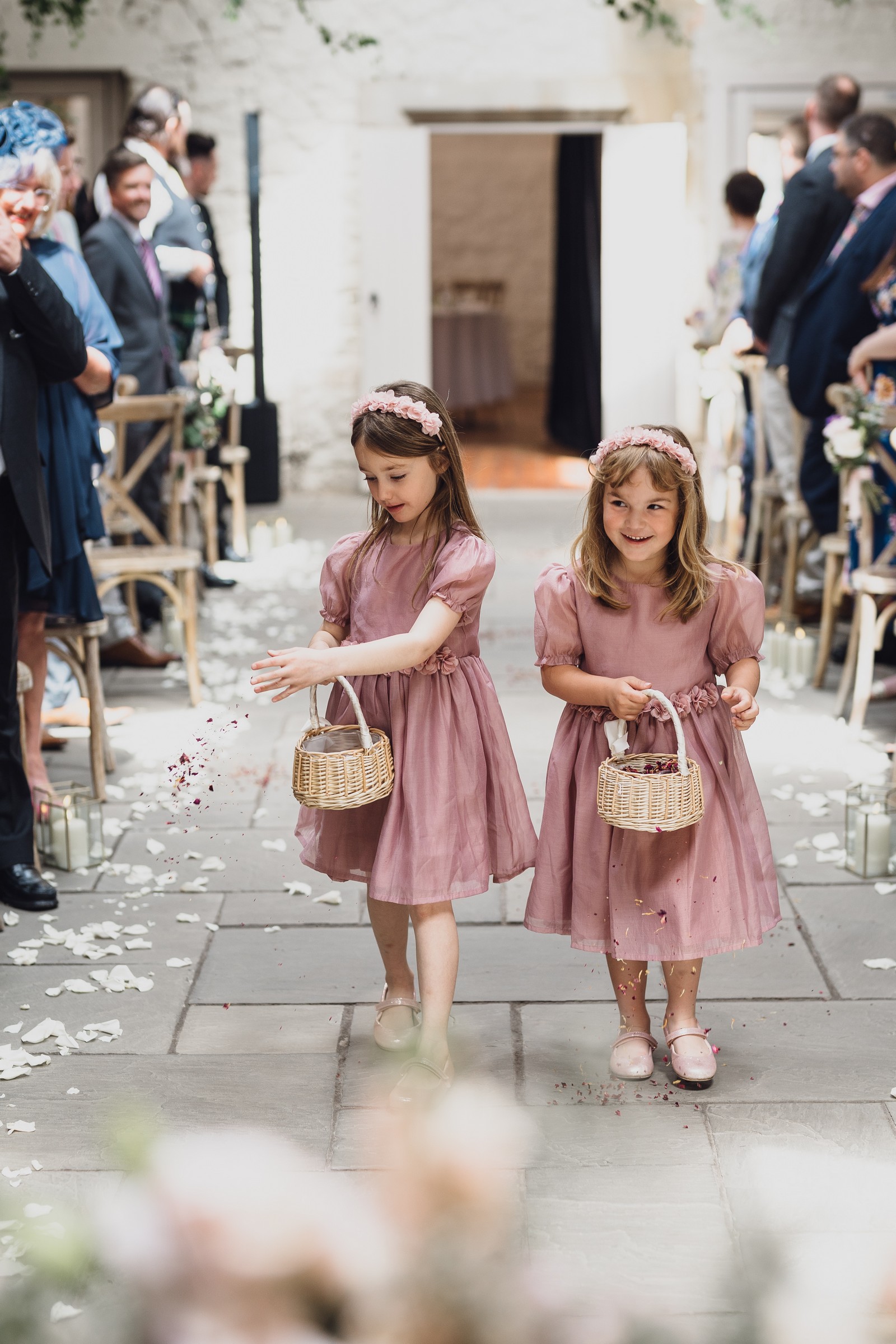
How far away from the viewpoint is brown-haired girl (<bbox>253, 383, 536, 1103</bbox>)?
7.37 feet

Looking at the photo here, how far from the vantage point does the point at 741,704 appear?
7.22 feet

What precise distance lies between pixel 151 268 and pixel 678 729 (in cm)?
374

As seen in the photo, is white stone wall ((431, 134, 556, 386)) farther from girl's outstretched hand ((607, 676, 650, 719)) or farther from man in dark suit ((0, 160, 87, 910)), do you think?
girl's outstretched hand ((607, 676, 650, 719))

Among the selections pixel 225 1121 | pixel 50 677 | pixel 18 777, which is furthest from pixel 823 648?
pixel 225 1121

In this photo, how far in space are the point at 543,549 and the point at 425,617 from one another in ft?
16.4

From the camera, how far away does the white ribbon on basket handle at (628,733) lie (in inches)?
84.9

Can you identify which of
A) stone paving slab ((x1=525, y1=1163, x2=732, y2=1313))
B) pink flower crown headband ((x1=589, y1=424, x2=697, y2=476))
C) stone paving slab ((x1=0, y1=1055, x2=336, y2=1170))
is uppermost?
pink flower crown headband ((x1=589, y1=424, x2=697, y2=476))

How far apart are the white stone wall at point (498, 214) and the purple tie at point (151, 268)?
29.9 feet

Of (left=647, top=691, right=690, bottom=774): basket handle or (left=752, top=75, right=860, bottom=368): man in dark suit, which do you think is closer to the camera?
(left=647, top=691, right=690, bottom=774): basket handle

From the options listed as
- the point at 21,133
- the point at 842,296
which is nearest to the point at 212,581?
the point at 842,296

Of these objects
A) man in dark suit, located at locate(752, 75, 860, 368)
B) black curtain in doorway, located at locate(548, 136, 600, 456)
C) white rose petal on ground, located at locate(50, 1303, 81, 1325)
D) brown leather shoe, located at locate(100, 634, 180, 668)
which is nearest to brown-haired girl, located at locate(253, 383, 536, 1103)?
white rose petal on ground, located at locate(50, 1303, 81, 1325)

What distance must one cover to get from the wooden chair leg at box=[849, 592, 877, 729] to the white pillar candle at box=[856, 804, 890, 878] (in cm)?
109

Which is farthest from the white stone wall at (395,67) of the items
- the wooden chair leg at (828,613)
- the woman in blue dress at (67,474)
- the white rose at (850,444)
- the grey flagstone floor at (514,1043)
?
the grey flagstone floor at (514,1043)

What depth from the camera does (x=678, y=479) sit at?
2244 mm
